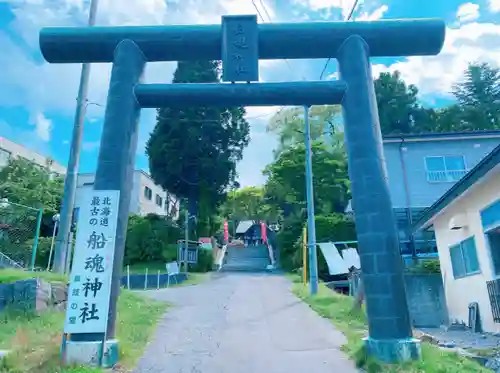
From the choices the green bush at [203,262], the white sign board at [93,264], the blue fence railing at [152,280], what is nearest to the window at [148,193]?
the green bush at [203,262]

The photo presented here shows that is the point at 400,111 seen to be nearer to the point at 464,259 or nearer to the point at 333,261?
the point at 333,261

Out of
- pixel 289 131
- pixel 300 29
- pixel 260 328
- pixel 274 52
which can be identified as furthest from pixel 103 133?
pixel 289 131

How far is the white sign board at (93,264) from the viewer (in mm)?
5777

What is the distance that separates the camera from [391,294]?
235 inches

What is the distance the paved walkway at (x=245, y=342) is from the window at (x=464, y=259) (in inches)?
187

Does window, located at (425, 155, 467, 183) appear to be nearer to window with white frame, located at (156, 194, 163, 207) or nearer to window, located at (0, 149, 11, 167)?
window with white frame, located at (156, 194, 163, 207)

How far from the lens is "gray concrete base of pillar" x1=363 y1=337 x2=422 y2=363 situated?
564cm

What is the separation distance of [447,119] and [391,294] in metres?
33.7

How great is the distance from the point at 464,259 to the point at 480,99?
3053 cm

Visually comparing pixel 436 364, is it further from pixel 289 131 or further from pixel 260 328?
pixel 289 131

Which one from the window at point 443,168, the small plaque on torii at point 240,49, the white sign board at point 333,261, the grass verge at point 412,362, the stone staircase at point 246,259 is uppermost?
the window at point 443,168

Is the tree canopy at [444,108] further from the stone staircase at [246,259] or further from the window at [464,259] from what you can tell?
the window at [464,259]

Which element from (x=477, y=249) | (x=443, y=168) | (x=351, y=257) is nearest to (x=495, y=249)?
(x=477, y=249)

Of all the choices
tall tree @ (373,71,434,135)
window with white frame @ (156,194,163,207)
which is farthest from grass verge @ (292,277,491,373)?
window with white frame @ (156,194,163,207)
